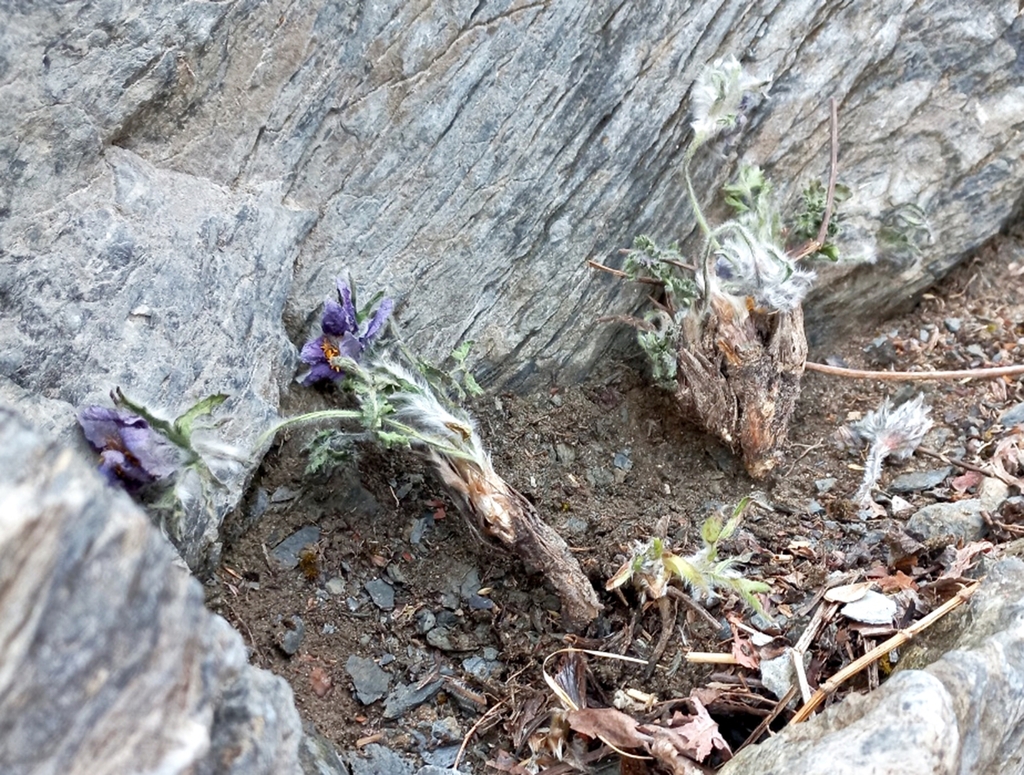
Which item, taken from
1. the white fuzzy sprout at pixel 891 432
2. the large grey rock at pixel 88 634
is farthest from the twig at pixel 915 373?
the large grey rock at pixel 88 634

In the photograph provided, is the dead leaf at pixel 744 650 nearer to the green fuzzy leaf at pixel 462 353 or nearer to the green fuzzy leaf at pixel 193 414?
the green fuzzy leaf at pixel 462 353

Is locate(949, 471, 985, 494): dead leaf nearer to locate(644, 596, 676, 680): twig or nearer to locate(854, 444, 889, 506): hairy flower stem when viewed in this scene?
locate(854, 444, 889, 506): hairy flower stem

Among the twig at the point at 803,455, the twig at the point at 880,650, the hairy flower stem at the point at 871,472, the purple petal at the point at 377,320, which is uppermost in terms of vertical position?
the purple petal at the point at 377,320

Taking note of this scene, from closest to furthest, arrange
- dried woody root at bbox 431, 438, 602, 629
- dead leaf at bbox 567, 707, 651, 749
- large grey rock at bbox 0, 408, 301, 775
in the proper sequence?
large grey rock at bbox 0, 408, 301, 775 < dead leaf at bbox 567, 707, 651, 749 < dried woody root at bbox 431, 438, 602, 629

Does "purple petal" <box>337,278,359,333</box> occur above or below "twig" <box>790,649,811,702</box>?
above

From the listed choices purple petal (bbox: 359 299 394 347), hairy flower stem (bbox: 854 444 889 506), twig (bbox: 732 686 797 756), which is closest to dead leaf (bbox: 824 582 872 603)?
twig (bbox: 732 686 797 756)

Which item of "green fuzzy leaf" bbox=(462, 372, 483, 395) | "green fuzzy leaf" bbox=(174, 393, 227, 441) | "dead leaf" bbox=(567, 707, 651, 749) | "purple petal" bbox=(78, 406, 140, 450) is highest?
"purple petal" bbox=(78, 406, 140, 450)

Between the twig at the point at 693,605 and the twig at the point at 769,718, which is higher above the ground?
the twig at the point at 693,605

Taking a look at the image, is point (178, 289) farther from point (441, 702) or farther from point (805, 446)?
point (805, 446)
